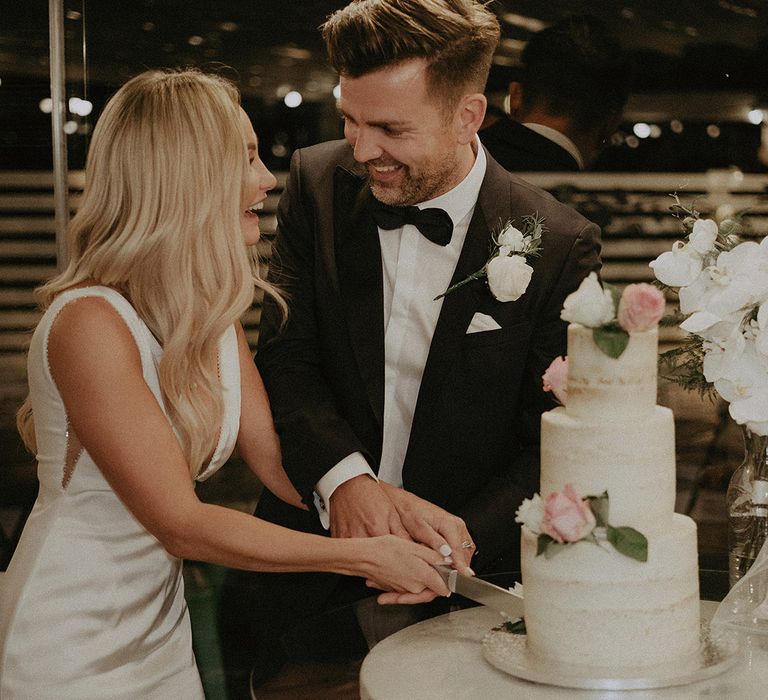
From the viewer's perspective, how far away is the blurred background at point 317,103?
13.4 ft

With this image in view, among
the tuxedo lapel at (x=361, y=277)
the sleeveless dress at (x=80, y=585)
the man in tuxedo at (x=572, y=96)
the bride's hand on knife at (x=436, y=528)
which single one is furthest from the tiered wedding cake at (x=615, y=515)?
the man in tuxedo at (x=572, y=96)

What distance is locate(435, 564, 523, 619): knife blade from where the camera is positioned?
209 cm

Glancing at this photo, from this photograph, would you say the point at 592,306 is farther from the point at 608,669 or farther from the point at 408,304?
the point at 408,304

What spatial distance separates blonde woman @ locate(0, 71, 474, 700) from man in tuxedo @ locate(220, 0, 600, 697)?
Answer: 1.16 feet

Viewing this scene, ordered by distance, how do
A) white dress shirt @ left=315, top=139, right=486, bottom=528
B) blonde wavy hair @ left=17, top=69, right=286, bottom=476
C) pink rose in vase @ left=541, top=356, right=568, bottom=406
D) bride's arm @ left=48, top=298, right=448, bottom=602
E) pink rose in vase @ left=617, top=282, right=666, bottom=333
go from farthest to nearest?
white dress shirt @ left=315, top=139, right=486, bottom=528 < blonde wavy hair @ left=17, top=69, right=286, bottom=476 < bride's arm @ left=48, top=298, right=448, bottom=602 < pink rose in vase @ left=541, top=356, right=568, bottom=406 < pink rose in vase @ left=617, top=282, right=666, bottom=333

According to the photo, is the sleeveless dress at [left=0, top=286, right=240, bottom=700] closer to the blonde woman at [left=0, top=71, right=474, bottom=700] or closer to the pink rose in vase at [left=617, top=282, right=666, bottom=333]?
the blonde woman at [left=0, top=71, right=474, bottom=700]

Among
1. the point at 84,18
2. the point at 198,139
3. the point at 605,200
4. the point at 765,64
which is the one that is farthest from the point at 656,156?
the point at 198,139

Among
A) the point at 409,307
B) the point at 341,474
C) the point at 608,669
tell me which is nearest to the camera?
the point at 608,669

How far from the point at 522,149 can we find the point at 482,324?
1.54m

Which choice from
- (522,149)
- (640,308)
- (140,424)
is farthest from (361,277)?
(522,149)

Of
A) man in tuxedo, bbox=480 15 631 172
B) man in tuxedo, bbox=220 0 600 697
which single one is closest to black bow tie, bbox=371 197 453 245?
man in tuxedo, bbox=220 0 600 697

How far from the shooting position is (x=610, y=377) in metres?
1.76

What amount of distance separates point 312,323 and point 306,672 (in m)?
1.00

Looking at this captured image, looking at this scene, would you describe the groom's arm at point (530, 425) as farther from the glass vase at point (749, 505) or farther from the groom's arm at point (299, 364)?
the glass vase at point (749, 505)
